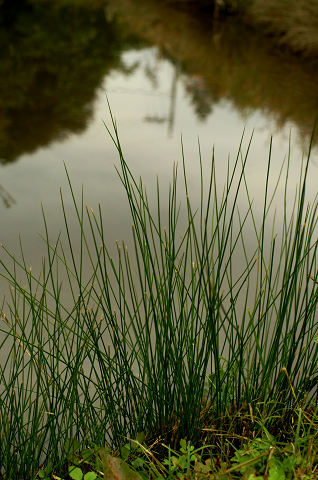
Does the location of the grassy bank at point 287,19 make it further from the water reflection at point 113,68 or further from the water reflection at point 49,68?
the water reflection at point 49,68

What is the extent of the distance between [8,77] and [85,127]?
1.39 metres

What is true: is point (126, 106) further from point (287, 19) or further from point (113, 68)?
point (287, 19)

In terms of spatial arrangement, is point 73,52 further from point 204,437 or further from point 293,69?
point 204,437

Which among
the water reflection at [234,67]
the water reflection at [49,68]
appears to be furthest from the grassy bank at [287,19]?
the water reflection at [49,68]

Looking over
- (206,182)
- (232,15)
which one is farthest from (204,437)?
(232,15)

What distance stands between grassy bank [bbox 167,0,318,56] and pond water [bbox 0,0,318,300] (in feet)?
0.54

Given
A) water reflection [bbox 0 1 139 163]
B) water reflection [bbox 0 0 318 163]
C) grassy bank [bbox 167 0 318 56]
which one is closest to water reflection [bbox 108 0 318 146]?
water reflection [bbox 0 0 318 163]

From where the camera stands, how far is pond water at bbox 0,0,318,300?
9.73 ft

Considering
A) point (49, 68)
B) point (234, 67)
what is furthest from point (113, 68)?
point (234, 67)

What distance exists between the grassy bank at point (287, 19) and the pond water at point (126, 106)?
166 mm

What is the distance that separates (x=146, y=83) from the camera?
5461 millimetres

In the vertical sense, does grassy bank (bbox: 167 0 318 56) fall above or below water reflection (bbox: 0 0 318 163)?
above

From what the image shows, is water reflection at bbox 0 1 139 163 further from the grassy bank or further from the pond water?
the grassy bank

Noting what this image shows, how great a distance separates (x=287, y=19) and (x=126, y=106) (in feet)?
7.77
